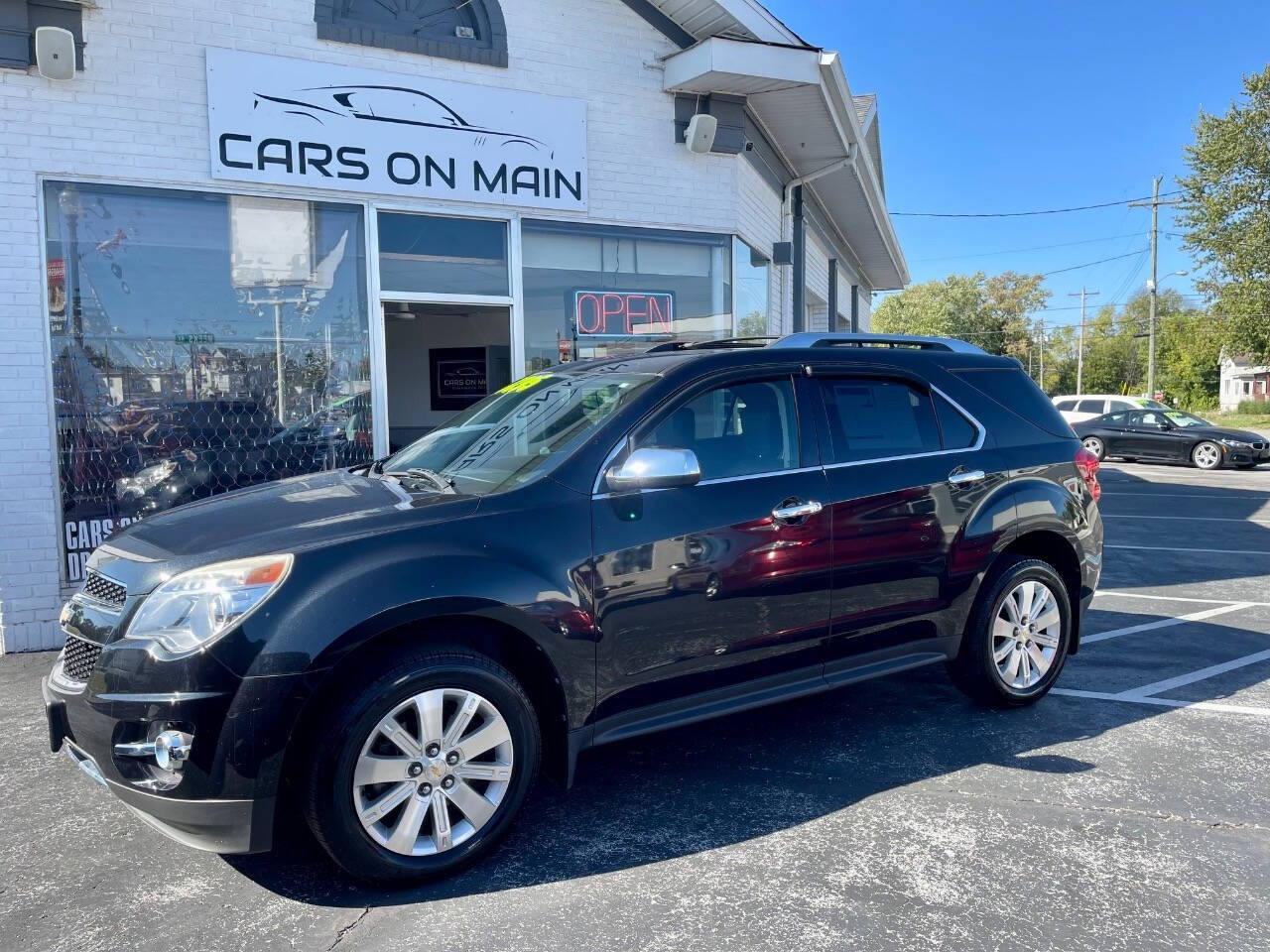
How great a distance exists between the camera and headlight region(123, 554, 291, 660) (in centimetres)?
289

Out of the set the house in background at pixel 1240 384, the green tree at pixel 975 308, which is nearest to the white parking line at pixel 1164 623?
the green tree at pixel 975 308

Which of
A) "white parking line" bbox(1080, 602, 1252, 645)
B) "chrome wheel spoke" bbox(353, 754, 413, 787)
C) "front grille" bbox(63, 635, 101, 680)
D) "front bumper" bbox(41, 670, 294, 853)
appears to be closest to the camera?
"front bumper" bbox(41, 670, 294, 853)

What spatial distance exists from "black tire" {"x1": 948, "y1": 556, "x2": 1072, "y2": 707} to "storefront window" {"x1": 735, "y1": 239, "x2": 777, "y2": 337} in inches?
211

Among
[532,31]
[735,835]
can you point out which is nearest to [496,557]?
[735,835]

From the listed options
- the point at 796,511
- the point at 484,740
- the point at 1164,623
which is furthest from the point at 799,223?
the point at 484,740

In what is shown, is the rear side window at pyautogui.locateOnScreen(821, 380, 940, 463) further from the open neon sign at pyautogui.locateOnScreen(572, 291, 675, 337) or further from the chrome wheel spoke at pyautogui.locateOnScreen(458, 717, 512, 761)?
the open neon sign at pyautogui.locateOnScreen(572, 291, 675, 337)

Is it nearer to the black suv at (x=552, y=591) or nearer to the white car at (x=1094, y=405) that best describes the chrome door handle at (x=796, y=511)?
the black suv at (x=552, y=591)

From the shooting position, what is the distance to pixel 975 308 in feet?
231

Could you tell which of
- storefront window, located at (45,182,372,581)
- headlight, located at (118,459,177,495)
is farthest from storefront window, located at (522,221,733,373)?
headlight, located at (118,459,177,495)

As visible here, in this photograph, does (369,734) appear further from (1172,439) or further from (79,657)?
(1172,439)

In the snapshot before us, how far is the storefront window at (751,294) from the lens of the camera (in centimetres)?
965

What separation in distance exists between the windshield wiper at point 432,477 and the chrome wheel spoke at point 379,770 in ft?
3.26

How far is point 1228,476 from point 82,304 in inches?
776

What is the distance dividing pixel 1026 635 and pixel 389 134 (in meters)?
6.01
